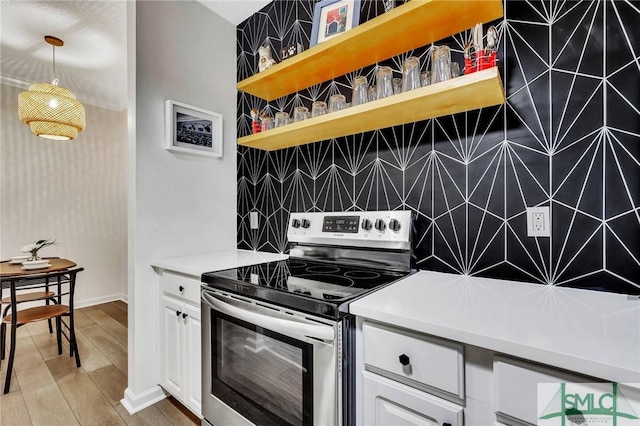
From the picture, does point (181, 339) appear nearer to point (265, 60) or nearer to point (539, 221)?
point (265, 60)

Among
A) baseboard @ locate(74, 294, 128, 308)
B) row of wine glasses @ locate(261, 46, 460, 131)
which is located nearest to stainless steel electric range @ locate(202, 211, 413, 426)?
row of wine glasses @ locate(261, 46, 460, 131)

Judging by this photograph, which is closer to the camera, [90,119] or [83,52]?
[83,52]

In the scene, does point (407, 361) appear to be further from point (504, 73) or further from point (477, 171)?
point (504, 73)

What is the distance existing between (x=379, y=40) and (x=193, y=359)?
1.81 meters

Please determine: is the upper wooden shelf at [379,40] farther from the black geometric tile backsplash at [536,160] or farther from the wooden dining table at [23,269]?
the wooden dining table at [23,269]

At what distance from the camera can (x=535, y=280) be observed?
119 centimetres

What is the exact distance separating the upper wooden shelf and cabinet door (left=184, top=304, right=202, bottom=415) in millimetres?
1353

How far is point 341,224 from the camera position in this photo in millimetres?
1623

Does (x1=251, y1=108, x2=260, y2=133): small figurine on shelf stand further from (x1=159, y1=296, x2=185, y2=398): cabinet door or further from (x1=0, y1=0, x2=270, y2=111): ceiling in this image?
(x1=159, y1=296, x2=185, y2=398): cabinet door

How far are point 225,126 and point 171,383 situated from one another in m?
1.70

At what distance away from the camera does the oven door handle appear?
0.98 metres

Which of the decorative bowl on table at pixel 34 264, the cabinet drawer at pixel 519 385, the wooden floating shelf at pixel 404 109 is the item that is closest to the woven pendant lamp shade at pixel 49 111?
the decorative bowl on table at pixel 34 264

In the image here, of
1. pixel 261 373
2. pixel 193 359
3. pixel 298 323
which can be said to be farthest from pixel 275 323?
pixel 193 359

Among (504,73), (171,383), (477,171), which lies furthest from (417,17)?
(171,383)
